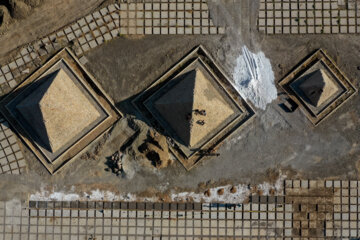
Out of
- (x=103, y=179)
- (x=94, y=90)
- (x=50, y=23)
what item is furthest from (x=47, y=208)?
(x=50, y=23)

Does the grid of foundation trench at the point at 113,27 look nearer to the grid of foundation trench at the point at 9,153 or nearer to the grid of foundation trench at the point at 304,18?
the grid of foundation trench at the point at 9,153

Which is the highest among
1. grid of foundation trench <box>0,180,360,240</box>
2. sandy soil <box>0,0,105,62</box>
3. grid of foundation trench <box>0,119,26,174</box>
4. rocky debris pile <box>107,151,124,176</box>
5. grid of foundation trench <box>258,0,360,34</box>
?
sandy soil <box>0,0,105,62</box>

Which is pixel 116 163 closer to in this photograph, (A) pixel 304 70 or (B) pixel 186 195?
(B) pixel 186 195

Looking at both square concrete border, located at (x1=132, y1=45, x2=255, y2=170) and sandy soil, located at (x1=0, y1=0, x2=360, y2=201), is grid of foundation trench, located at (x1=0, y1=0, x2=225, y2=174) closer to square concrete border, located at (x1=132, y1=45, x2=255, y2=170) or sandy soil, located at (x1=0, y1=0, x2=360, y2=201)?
sandy soil, located at (x1=0, y1=0, x2=360, y2=201)

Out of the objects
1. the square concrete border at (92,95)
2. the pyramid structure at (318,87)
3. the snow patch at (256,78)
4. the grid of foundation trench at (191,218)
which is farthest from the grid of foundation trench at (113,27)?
the grid of foundation trench at (191,218)

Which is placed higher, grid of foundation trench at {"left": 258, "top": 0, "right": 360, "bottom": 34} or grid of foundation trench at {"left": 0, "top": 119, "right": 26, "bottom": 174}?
grid of foundation trench at {"left": 258, "top": 0, "right": 360, "bottom": 34}

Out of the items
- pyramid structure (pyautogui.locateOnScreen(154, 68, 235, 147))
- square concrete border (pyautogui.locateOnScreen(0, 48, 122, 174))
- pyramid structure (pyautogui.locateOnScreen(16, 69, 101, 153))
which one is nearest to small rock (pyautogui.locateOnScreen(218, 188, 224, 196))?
pyramid structure (pyautogui.locateOnScreen(154, 68, 235, 147))

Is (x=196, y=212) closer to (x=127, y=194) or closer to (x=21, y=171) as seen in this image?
(x=127, y=194)
